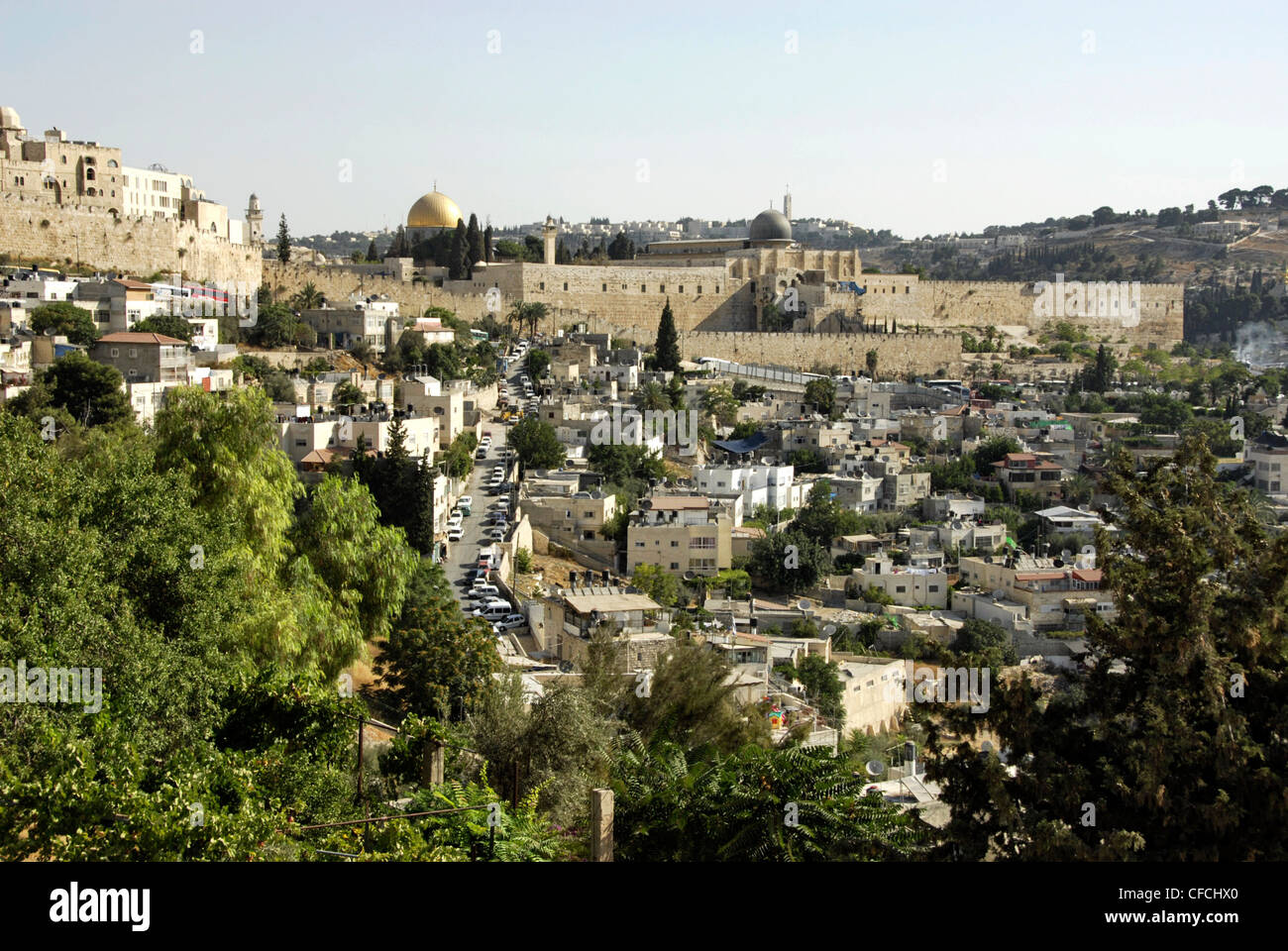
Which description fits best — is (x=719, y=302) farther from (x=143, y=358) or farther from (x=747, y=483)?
(x=143, y=358)

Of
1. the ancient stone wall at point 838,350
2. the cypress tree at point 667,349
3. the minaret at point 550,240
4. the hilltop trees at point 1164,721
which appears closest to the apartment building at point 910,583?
the hilltop trees at point 1164,721

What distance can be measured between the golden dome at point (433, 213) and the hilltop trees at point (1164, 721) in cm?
3177

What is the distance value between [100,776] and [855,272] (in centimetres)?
3671

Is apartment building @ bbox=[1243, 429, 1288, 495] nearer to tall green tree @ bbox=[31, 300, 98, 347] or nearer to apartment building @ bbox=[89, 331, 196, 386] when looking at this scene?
apartment building @ bbox=[89, 331, 196, 386]

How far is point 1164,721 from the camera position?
16.9 ft

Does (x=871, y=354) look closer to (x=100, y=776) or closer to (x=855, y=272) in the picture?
(x=855, y=272)

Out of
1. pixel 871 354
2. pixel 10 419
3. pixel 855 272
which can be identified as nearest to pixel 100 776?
pixel 10 419

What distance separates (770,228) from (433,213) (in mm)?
10254

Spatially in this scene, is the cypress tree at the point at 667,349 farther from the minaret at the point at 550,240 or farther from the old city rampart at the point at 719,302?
the minaret at the point at 550,240

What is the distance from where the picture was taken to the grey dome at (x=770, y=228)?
40.5 meters

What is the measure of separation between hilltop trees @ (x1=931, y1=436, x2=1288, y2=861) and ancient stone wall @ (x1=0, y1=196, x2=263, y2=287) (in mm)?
21761

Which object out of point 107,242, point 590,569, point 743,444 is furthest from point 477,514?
point 107,242

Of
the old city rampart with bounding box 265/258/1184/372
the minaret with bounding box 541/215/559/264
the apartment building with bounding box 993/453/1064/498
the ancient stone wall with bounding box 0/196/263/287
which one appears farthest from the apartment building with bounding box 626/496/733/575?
the minaret with bounding box 541/215/559/264
